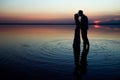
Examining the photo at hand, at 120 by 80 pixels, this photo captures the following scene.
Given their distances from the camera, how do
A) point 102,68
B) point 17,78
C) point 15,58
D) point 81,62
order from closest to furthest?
point 17,78 → point 102,68 → point 81,62 → point 15,58

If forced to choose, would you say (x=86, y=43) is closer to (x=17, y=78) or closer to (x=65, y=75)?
(x=65, y=75)

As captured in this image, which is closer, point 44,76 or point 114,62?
point 44,76

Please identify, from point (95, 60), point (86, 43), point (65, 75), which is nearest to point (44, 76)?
point (65, 75)

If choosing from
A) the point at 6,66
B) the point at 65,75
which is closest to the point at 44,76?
the point at 65,75

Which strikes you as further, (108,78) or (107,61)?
(107,61)

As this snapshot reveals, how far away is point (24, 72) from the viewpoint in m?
8.09

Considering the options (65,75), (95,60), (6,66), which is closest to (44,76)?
(65,75)

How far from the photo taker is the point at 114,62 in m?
10.0

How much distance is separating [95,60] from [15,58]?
14.0 feet

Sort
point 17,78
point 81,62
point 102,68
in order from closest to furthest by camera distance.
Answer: point 17,78
point 102,68
point 81,62

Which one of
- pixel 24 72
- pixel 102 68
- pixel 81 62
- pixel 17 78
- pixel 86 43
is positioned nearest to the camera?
pixel 17 78

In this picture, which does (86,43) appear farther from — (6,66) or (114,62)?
(6,66)

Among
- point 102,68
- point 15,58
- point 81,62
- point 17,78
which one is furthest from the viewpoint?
point 15,58

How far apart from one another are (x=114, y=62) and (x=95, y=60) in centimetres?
96
